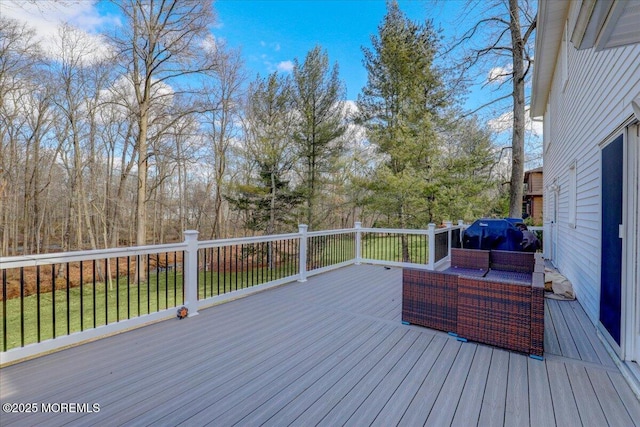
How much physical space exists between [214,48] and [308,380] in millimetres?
11449

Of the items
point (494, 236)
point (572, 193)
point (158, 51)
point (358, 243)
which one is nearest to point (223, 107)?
point (158, 51)

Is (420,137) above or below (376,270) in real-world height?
above

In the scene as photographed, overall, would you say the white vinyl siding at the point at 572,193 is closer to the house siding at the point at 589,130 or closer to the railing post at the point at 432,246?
the house siding at the point at 589,130

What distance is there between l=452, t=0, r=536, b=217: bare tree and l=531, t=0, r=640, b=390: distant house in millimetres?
3629

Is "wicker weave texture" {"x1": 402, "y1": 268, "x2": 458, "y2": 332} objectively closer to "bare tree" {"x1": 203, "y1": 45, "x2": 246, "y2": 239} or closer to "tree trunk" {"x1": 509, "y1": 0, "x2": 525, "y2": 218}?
"tree trunk" {"x1": 509, "y1": 0, "x2": 525, "y2": 218}

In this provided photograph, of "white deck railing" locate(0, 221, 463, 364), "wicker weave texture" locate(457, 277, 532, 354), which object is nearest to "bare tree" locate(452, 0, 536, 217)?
"white deck railing" locate(0, 221, 463, 364)

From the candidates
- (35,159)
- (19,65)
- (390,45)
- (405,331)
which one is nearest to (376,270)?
(405,331)

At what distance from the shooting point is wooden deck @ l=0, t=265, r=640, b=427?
6.15 ft

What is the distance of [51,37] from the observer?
10.4 m

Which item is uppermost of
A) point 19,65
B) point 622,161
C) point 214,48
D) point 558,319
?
point 214,48

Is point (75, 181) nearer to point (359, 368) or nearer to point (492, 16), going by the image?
point (359, 368)

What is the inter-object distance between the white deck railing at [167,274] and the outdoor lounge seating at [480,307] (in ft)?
8.04

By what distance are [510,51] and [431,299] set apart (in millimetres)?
9956

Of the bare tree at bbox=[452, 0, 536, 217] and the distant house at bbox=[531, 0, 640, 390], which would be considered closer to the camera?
the distant house at bbox=[531, 0, 640, 390]
